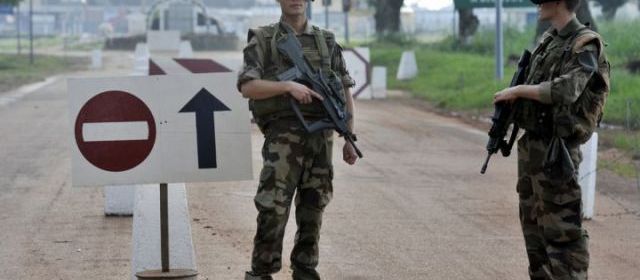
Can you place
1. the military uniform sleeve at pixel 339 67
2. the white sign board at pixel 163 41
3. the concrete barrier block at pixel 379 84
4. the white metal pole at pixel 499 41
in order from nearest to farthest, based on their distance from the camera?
the military uniform sleeve at pixel 339 67
the white metal pole at pixel 499 41
the concrete barrier block at pixel 379 84
the white sign board at pixel 163 41

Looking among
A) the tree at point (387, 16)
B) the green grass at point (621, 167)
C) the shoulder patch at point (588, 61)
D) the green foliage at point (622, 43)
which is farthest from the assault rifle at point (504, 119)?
the tree at point (387, 16)

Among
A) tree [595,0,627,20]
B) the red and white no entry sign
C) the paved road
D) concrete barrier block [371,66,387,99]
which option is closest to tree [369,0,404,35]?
tree [595,0,627,20]

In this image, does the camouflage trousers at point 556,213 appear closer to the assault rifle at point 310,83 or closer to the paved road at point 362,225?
the assault rifle at point 310,83

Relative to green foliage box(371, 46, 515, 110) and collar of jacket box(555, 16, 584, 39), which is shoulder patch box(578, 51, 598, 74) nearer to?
collar of jacket box(555, 16, 584, 39)

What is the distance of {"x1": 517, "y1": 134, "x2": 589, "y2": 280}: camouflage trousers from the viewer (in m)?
6.86

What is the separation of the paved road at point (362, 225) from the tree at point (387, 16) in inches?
1514

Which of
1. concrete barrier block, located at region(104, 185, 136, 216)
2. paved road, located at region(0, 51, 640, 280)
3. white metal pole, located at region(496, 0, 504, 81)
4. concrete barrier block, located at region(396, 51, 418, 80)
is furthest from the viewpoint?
concrete barrier block, located at region(396, 51, 418, 80)

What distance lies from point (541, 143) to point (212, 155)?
5.77 feet

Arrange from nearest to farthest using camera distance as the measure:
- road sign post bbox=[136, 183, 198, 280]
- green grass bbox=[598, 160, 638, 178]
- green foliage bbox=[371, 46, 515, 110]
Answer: road sign post bbox=[136, 183, 198, 280], green grass bbox=[598, 160, 638, 178], green foliage bbox=[371, 46, 515, 110]

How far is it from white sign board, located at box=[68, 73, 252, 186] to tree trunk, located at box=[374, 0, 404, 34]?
48.0m

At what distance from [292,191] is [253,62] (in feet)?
2.26

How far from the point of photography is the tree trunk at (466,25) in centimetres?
4413

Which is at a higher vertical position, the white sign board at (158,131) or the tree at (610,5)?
the white sign board at (158,131)

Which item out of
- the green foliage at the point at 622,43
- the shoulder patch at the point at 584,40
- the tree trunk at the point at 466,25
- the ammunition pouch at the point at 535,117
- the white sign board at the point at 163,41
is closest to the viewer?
the shoulder patch at the point at 584,40
